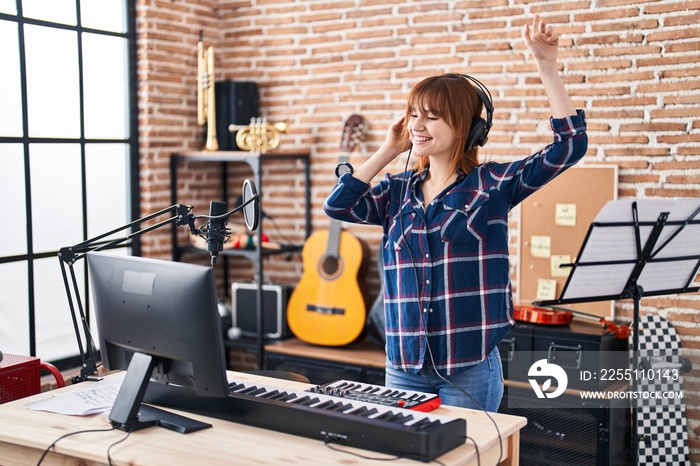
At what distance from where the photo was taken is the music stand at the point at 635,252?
2.91 metres

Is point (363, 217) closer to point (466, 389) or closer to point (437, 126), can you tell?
point (437, 126)

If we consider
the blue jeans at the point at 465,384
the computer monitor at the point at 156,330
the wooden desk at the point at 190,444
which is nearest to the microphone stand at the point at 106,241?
the computer monitor at the point at 156,330

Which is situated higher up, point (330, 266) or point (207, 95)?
point (207, 95)

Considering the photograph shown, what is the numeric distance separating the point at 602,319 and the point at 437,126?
5.54ft

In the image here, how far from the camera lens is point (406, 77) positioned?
172 inches

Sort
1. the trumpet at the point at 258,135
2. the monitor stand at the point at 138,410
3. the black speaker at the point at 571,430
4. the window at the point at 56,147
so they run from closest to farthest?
the monitor stand at the point at 138,410
the black speaker at the point at 571,430
the window at the point at 56,147
the trumpet at the point at 258,135

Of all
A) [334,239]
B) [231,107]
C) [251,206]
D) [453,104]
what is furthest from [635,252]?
[231,107]

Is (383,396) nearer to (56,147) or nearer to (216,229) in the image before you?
(216,229)

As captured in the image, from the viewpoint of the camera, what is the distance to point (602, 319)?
3.74 m

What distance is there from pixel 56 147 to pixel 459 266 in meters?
2.46

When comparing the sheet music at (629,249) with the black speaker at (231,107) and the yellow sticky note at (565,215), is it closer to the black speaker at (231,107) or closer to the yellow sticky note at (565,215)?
the yellow sticky note at (565,215)

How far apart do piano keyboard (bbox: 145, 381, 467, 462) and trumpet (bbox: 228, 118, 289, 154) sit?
2331mm

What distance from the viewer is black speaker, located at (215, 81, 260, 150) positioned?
182 inches

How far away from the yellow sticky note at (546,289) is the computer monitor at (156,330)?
2313 mm
